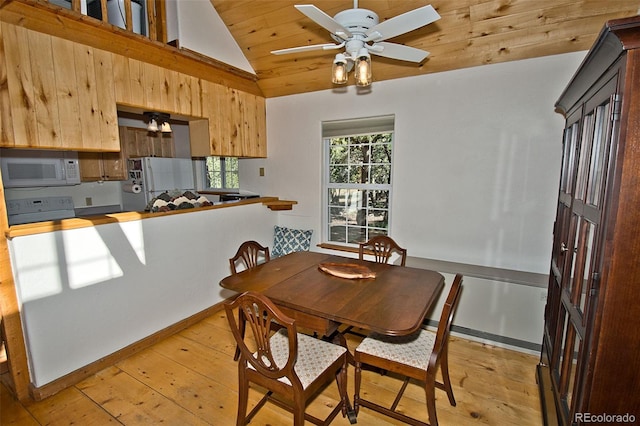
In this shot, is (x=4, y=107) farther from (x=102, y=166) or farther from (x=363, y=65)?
(x=102, y=166)

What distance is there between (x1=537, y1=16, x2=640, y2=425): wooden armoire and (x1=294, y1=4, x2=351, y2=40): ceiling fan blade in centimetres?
108

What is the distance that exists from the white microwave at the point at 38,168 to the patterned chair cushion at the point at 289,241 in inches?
101

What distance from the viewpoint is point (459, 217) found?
2947mm

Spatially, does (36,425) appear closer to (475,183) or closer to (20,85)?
(20,85)

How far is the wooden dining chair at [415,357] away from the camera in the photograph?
1613mm

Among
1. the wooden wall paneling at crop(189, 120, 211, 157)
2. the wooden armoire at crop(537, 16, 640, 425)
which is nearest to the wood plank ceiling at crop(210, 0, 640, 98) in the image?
Answer: the wooden wall paneling at crop(189, 120, 211, 157)

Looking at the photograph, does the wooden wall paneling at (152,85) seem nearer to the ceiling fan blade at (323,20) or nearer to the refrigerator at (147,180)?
the ceiling fan blade at (323,20)

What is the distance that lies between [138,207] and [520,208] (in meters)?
4.76

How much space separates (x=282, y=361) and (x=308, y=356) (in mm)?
149

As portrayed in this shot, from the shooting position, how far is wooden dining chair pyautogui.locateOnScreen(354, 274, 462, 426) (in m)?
1.61

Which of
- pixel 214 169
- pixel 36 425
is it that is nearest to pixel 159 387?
pixel 36 425

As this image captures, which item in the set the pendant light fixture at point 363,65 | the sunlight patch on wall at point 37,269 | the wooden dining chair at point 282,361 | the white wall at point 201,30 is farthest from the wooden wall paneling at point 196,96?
the wooden dining chair at point 282,361

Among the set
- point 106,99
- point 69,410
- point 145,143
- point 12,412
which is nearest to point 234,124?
point 106,99

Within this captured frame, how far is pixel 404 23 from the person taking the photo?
1.55m
